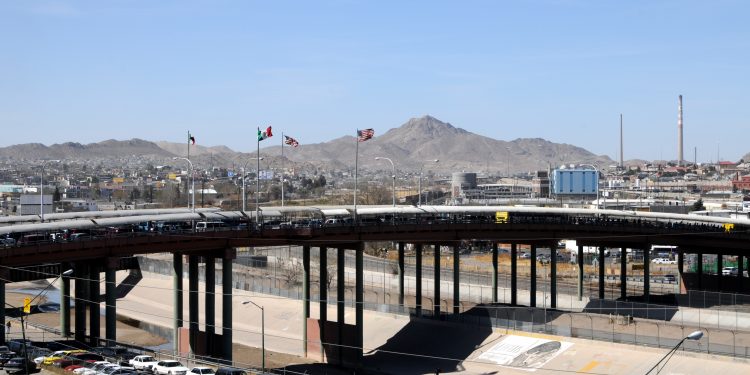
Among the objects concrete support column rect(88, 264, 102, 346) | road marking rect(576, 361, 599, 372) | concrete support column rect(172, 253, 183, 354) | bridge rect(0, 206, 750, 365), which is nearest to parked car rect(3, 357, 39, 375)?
bridge rect(0, 206, 750, 365)

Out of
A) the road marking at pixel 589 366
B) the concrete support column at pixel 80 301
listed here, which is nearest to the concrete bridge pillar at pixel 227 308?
the concrete support column at pixel 80 301

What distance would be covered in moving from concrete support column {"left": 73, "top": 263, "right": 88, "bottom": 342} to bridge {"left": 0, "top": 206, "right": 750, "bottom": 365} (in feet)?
0.43

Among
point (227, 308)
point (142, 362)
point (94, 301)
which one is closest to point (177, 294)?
point (227, 308)

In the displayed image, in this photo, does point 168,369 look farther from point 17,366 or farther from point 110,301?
point 110,301

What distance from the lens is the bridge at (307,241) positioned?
240 feet

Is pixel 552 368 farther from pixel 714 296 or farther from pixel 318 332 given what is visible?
pixel 714 296

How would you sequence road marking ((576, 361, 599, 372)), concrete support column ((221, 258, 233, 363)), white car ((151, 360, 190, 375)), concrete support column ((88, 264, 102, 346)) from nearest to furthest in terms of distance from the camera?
white car ((151, 360, 190, 375)), road marking ((576, 361, 599, 372)), concrete support column ((88, 264, 102, 346)), concrete support column ((221, 258, 233, 363))

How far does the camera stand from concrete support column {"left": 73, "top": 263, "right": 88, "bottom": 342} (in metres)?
79.2

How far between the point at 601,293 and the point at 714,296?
15462 mm

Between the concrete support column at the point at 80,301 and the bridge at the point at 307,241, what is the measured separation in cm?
13

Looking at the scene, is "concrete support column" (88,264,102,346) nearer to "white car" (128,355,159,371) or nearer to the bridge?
the bridge

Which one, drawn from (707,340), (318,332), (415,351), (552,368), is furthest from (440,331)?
(707,340)

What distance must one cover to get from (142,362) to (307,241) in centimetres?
2502

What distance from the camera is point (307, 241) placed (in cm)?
8712
